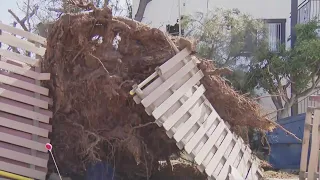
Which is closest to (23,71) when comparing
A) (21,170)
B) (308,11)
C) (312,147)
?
(21,170)

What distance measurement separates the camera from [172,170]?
10.5m

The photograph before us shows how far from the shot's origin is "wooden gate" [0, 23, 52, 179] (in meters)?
8.11

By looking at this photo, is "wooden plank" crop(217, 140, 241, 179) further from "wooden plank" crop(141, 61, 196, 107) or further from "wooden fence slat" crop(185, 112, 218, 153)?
"wooden plank" crop(141, 61, 196, 107)

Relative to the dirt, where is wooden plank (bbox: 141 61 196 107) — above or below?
above

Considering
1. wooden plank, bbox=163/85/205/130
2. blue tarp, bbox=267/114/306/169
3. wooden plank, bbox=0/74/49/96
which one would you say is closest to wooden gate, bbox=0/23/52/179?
wooden plank, bbox=0/74/49/96

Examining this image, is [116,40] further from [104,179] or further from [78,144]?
[104,179]

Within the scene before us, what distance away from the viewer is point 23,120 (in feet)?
27.5

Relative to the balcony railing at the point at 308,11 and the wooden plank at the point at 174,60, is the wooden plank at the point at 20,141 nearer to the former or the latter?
the wooden plank at the point at 174,60

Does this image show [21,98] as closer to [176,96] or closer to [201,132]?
[176,96]

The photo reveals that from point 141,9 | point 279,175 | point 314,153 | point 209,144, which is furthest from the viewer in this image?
point 141,9

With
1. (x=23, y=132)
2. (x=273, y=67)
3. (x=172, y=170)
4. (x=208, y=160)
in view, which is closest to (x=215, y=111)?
(x=208, y=160)

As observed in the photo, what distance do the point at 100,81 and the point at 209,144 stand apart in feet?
7.06

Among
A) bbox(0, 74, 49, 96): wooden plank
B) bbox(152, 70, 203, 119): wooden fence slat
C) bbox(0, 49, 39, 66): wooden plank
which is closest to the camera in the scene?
bbox(152, 70, 203, 119): wooden fence slat

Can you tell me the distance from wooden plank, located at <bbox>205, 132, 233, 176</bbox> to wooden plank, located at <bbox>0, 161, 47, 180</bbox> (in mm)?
2847
